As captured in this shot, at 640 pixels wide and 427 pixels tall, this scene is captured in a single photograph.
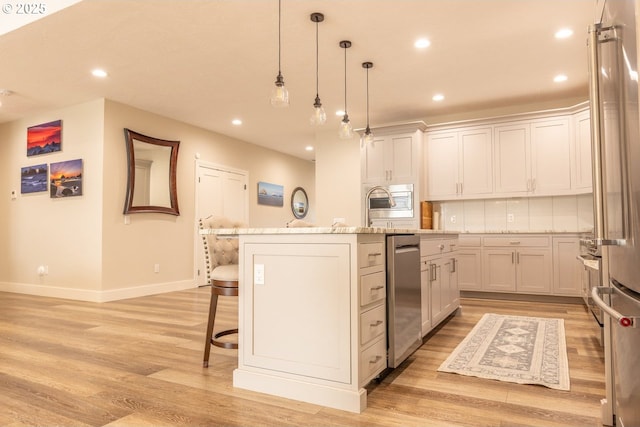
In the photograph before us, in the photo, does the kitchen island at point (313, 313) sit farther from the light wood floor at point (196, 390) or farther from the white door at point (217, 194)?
the white door at point (217, 194)

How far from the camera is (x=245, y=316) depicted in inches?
85.0

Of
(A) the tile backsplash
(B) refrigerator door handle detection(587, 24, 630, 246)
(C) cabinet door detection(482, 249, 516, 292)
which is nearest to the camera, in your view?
(B) refrigerator door handle detection(587, 24, 630, 246)

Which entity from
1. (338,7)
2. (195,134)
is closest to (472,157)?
(338,7)

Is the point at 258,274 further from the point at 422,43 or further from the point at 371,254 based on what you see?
the point at 422,43

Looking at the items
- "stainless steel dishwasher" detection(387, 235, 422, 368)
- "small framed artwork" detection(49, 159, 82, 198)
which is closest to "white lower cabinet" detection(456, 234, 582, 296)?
"stainless steel dishwasher" detection(387, 235, 422, 368)

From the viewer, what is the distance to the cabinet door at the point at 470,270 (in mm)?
5242

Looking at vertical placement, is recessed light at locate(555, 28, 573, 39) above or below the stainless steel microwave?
above

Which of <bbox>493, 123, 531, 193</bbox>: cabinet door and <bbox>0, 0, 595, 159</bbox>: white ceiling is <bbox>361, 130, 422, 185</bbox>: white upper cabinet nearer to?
<bbox>0, 0, 595, 159</bbox>: white ceiling

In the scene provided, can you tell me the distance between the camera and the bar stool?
7.79ft

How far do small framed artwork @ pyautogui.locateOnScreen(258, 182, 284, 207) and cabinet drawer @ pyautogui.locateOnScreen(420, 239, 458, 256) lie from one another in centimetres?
480

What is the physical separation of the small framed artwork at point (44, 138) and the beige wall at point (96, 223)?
9 cm

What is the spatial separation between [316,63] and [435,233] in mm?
2097

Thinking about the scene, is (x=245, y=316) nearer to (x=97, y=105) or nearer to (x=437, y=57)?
(x=437, y=57)

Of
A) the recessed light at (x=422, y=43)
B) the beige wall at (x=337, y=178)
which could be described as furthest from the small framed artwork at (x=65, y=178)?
the recessed light at (x=422, y=43)
